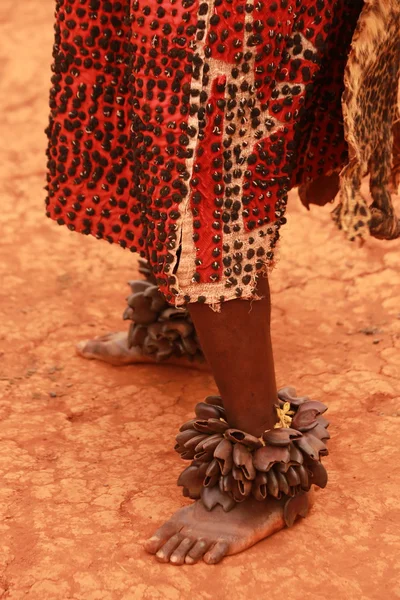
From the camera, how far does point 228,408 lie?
80.0 inches

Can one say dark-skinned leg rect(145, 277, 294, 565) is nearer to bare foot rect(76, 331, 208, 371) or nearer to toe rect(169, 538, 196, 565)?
toe rect(169, 538, 196, 565)

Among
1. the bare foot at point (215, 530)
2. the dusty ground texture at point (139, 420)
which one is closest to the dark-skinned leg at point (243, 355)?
the bare foot at point (215, 530)

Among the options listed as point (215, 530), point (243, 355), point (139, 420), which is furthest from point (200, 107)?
point (139, 420)

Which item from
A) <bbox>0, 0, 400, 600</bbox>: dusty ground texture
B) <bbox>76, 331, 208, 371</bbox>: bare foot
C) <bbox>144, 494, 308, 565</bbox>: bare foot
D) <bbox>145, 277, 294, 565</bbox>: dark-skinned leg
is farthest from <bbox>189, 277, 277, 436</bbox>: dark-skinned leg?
<bbox>76, 331, 208, 371</bbox>: bare foot

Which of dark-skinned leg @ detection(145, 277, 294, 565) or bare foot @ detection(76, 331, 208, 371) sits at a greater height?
dark-skinned leg @ detection(145, 277, 294, 565)

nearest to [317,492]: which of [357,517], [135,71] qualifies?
[357,517]

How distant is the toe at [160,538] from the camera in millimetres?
1985

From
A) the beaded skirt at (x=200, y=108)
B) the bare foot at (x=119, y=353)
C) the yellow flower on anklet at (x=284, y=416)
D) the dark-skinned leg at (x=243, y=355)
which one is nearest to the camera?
the beaded skirt at (x=200, y=108)

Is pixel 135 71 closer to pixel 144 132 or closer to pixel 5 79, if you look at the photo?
pixel 144 132

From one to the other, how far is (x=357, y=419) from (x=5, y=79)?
2901 mm

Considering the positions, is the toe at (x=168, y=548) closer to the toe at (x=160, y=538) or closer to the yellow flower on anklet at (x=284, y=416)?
the toe at (x=160, y=538)

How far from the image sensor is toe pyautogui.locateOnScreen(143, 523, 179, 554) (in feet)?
6.51

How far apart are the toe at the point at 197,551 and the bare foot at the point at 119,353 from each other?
877 millimetres

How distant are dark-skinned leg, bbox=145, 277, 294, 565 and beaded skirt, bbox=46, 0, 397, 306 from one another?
8 cm
